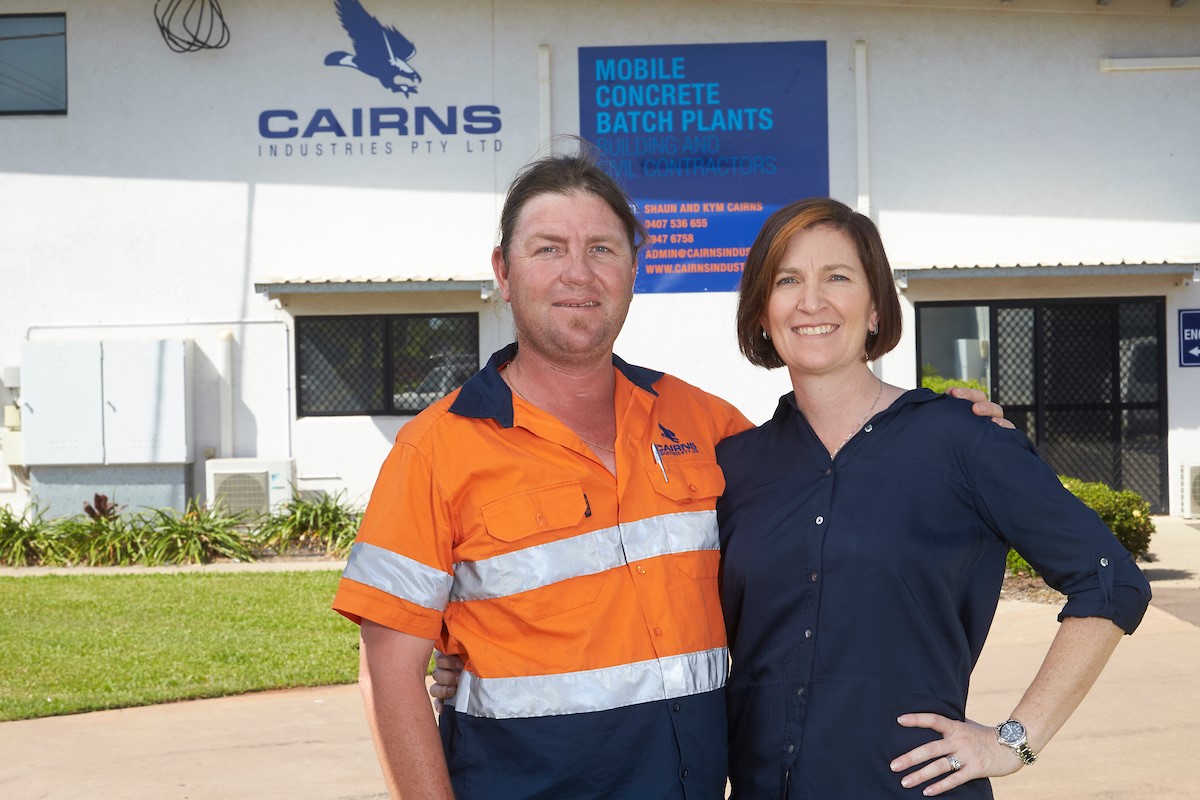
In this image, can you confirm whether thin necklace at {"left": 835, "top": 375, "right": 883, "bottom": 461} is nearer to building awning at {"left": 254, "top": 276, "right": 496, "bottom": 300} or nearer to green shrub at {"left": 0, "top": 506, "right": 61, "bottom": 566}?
building awning at {"left": 254, "top": 276, "right": 496, "bottom": 300}

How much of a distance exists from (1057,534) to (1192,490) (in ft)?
40.0

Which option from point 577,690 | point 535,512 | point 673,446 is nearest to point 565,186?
point 673,446

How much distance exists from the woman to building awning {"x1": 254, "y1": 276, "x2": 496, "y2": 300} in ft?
33.4

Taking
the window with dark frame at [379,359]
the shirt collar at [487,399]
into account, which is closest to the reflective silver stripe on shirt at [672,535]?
the shirt collar at [487,399]

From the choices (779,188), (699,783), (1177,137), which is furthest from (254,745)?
(1177,137)

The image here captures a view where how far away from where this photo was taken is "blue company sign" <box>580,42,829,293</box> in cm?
1338

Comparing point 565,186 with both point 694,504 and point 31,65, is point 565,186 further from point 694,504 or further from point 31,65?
point 31,65

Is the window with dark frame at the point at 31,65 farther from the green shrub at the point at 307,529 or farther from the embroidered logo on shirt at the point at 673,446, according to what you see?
the embroidered logo on shirt at the point at 673,446

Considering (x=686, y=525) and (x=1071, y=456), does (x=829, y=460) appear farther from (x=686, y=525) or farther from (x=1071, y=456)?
(x=1071, y=456)

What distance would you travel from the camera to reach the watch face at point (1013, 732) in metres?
2.48

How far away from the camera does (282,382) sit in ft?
44.7

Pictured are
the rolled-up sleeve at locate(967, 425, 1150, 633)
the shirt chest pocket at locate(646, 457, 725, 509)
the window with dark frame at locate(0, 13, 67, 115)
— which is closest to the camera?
the rolled-up sleeve at locate(967, 425, 1150, 633)

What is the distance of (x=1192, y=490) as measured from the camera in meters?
13.3

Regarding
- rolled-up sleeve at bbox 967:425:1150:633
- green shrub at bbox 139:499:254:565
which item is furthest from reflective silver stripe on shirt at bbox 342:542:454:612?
green shrub at bbox 139:499:254:565
